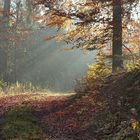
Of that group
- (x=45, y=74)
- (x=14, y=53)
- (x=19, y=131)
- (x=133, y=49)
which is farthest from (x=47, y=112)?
(x=45, y=74)

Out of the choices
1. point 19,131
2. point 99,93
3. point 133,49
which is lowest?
point 19,131

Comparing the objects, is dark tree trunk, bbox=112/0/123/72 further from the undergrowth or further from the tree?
the undergrowth

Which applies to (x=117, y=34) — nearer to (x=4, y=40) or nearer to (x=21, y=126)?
(x=21, y=126)

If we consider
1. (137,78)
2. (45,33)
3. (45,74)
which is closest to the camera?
(137,78)

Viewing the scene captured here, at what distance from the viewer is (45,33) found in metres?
39.0

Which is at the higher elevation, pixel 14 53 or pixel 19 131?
pixel 14 53

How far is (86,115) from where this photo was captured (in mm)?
9664

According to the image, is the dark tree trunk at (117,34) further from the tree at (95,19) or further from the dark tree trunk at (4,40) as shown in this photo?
the dark tree trunk at (4,40)

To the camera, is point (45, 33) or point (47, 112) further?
point (45, 33)

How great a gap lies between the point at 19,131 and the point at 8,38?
20.8 meters

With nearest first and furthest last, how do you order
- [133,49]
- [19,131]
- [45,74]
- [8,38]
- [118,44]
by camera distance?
[19,131], [118,44], [133,49], [8,38], [45,74]

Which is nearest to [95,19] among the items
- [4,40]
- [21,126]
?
[21,126]

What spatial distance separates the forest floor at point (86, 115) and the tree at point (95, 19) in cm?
195

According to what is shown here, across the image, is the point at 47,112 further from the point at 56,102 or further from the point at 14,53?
the point at 14,53
